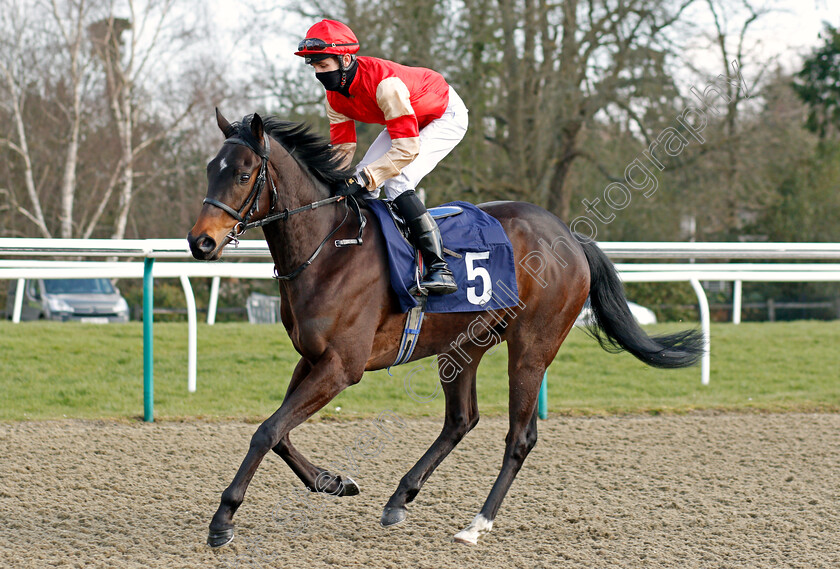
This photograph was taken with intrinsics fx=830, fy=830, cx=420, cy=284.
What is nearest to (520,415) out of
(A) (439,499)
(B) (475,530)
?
(A) (439,499)

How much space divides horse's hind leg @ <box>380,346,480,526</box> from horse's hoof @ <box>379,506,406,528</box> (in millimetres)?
132

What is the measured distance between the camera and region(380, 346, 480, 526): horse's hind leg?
12.1 feet

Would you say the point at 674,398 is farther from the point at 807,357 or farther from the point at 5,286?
the point at 5,286

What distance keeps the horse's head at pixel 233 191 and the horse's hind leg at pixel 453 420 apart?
52.2 inches

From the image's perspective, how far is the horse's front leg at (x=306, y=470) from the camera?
3.49 m

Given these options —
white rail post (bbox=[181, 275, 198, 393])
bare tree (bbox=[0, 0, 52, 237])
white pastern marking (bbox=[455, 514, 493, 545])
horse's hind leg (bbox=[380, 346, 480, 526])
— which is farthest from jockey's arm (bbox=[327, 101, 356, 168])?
bare tree (bbox=[0, 0, 52, 237])

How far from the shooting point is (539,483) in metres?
4.12

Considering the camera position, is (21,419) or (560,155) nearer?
(21,419)

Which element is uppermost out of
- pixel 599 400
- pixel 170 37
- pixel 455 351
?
pixel 170 37

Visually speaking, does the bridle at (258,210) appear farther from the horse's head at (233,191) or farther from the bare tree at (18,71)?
the bare tree at (18,71)

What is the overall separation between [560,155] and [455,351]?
1201cm

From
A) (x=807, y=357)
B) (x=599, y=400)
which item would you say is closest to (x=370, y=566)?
(x=599, y=400)

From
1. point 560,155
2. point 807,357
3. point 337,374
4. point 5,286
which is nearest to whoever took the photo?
point 337,374

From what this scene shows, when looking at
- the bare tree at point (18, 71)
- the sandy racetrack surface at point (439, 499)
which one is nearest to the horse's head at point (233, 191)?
the sandy racetrack surface at point (439, 499)
